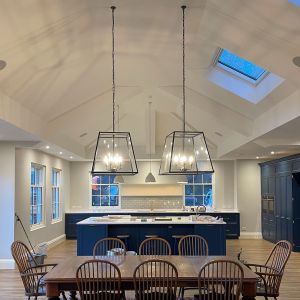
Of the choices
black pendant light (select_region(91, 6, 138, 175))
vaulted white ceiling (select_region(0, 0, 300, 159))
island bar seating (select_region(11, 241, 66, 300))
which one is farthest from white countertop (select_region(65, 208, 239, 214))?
island bar seating (select_region(11, 241, 66, 300))

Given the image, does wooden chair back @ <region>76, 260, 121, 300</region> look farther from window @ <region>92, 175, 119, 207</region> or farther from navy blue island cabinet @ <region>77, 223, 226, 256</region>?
window @ <region>92, 175, 119, 207</region>

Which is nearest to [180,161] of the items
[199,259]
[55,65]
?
[199,259]

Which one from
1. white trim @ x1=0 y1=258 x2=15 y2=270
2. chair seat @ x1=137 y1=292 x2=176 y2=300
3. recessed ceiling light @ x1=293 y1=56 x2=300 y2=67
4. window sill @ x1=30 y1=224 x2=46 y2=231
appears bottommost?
white trim @ x1=0 y1=258 x2=15 y2=270

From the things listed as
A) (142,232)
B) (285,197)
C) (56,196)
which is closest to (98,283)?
(142,232)

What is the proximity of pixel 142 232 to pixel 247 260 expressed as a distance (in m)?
2.55

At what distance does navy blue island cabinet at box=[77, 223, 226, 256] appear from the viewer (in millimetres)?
8477

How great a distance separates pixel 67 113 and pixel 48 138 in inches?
25.8

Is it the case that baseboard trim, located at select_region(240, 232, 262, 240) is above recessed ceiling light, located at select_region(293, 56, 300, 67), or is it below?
below

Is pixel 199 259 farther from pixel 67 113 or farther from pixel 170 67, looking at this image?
pixel 67 113

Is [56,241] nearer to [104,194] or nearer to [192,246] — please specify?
[104,194]

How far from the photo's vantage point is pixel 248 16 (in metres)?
4.48

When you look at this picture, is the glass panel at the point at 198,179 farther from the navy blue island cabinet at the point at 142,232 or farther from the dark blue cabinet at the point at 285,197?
the navy blue island cabinet at the point at 142,232

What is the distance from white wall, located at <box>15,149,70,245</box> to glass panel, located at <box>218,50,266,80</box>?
15.9 ft

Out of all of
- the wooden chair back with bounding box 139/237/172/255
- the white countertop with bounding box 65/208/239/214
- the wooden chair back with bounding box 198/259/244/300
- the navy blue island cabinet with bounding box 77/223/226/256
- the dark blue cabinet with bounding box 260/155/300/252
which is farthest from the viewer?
the white countertop with bounding box 65/208/239/214
